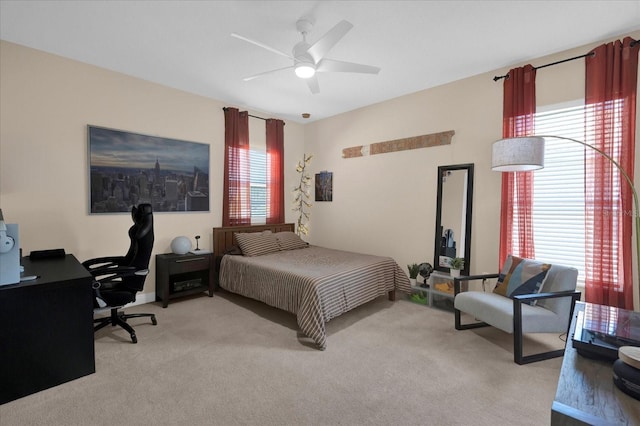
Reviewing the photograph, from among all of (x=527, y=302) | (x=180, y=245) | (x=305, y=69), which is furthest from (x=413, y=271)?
(x=180, y=245)

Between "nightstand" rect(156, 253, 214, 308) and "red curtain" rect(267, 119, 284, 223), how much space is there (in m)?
1.49

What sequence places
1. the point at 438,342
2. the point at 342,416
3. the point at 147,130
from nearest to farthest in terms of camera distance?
the point at 342,416
the point at 438,342
the point at 147,130

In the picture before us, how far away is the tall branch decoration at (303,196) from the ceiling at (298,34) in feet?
6.92

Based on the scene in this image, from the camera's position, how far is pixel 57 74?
320 centimetres

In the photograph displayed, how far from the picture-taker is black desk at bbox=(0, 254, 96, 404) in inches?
78.6

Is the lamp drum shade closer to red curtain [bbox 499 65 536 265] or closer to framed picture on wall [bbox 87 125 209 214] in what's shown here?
red curtain [bbox 499 65 536 265]

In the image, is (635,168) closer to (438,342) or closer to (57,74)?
(438,342)

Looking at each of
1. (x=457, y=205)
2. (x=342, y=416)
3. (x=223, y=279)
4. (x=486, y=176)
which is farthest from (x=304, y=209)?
(x=342, y=416)

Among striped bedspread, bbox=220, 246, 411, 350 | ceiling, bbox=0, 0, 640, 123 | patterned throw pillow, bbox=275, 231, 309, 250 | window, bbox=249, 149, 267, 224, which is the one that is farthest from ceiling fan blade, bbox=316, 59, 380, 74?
patterned throw pillow, bbox=275, 231, 309, 250

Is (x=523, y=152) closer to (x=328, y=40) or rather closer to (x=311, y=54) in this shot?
(x=328, y=40)

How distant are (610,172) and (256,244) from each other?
13.4 ft

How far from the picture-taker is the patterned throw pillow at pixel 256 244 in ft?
13.8

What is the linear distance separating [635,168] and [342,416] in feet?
11.2

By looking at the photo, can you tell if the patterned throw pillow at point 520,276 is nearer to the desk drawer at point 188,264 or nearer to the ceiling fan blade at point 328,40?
the ceiling fan blade at point 328,40
